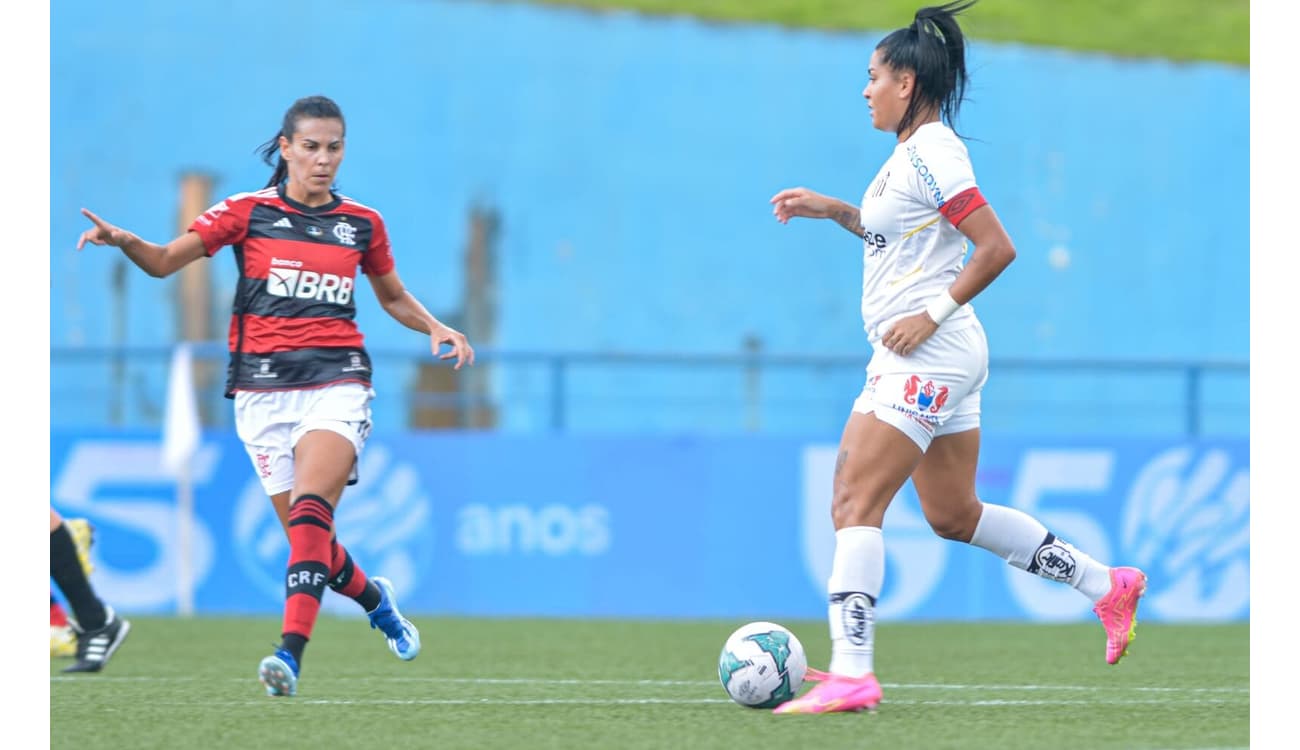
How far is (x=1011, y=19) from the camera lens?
719 inches

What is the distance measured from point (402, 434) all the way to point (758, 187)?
6.38 m

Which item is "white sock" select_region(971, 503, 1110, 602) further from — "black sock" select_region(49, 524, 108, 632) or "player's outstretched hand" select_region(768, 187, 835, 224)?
"black sock" select_region(49, 524, 108, 632)

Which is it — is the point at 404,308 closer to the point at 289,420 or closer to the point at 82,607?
the point at 289,420

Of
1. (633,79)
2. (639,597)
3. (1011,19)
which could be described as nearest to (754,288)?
(633,79)

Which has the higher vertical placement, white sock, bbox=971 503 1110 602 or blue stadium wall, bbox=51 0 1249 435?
blue stadium wall, bbox=51 0 1249 435

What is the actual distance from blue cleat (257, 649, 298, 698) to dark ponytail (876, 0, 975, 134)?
8.00 feet

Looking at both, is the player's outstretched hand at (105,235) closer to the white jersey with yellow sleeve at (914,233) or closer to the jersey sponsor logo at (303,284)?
the jersey sponsor logo at (303,284)

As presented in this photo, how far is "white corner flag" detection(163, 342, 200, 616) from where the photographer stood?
11586 mm

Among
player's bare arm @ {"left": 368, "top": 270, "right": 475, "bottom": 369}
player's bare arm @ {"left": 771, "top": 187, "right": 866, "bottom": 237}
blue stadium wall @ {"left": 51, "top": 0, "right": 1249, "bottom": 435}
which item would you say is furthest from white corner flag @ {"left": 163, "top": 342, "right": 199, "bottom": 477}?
player's bare arm @ {"left": 771, "top": 187, "right": 866, "bottom": 237}

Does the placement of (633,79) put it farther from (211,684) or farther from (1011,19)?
(211,684)

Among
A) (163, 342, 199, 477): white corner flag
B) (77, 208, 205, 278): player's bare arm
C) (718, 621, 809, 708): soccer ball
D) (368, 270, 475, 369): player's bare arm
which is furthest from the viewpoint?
(163, 342, 199, 477): white corner flag

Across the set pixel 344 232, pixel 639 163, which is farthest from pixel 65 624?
pixel 639 163

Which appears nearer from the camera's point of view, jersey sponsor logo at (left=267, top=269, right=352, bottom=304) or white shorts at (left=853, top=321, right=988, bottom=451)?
white shorts at (left=853, top=321, right=988, bottom=451)

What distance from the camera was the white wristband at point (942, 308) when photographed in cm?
544
